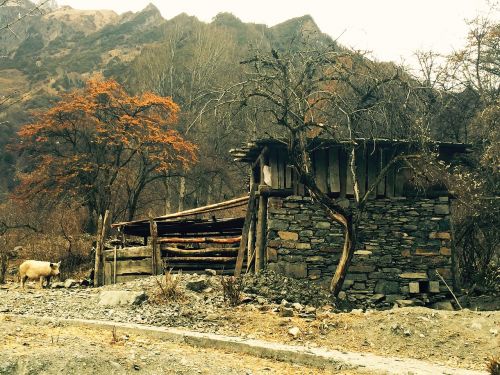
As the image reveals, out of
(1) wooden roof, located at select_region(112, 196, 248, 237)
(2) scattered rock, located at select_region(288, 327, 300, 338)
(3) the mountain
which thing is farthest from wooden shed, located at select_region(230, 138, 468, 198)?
(2) scattered rock, located at select_region(288, 327, 300, 338)

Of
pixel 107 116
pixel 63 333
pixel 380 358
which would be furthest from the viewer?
pixel 107 116

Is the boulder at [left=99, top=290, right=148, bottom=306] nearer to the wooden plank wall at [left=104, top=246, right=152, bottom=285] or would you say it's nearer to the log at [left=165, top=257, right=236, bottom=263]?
the log at [left=165, top=257, right=236, bottom=263]

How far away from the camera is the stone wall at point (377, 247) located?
12352 millimetres

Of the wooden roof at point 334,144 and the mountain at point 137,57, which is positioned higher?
the mountain at point 137,57

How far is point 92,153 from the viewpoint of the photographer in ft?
82.5

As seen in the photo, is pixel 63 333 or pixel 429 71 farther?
pixel 429 71

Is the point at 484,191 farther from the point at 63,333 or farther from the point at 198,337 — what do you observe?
the point at 63,333

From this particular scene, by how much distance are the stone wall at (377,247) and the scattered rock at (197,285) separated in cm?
170

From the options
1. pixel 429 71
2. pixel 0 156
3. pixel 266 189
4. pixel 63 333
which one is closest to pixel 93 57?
pixel 0 156

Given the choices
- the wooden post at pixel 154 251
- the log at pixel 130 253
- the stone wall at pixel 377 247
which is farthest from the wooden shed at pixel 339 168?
the log at pixel 130 253

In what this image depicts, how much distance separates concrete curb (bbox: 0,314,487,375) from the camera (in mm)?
6605

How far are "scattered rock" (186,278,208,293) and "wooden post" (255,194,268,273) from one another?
1503 mm

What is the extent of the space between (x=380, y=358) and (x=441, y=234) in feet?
20.6

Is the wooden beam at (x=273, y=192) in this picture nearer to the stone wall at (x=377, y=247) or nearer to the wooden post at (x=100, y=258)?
the stone wall at (x=377, y=247)
